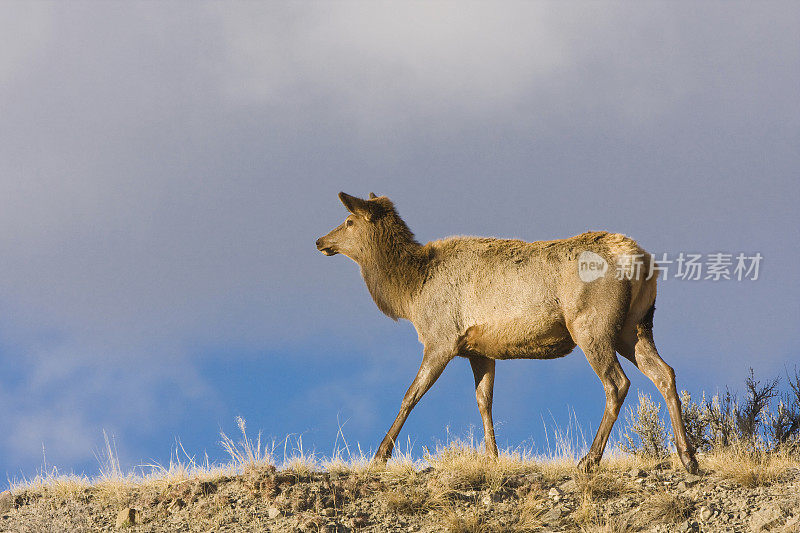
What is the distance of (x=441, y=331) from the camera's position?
11.5 m

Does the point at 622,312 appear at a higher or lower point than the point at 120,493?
higher

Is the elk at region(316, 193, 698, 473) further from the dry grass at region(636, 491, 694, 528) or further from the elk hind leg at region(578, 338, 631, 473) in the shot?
the dry grass at region(636, 491, 694, 528)

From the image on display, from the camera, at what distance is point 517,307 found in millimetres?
10969

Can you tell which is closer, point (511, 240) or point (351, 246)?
point (511, 240)

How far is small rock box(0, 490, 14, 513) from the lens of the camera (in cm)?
1127

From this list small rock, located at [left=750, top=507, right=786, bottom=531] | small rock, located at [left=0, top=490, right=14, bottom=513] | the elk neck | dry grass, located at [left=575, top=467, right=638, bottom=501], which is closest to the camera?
small rock, located at [left=750, top=507, right=786, bottom=531]

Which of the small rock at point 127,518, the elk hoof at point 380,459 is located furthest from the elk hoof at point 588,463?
the small rock at point 127,518

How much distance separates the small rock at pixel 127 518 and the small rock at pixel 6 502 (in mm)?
2396

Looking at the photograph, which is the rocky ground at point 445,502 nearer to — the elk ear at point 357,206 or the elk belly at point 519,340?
the elk belly at point 519,340

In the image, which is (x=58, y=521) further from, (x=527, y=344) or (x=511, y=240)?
(x=511, y=240)

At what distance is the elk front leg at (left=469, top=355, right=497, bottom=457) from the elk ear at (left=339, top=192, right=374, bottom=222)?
2.86 meters

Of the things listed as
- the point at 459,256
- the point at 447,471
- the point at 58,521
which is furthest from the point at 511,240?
the point at 58,521

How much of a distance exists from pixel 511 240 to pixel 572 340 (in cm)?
192

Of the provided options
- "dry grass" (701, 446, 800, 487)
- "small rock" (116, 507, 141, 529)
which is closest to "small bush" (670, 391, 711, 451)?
"dry grass" (701, 446, 800, 487)
